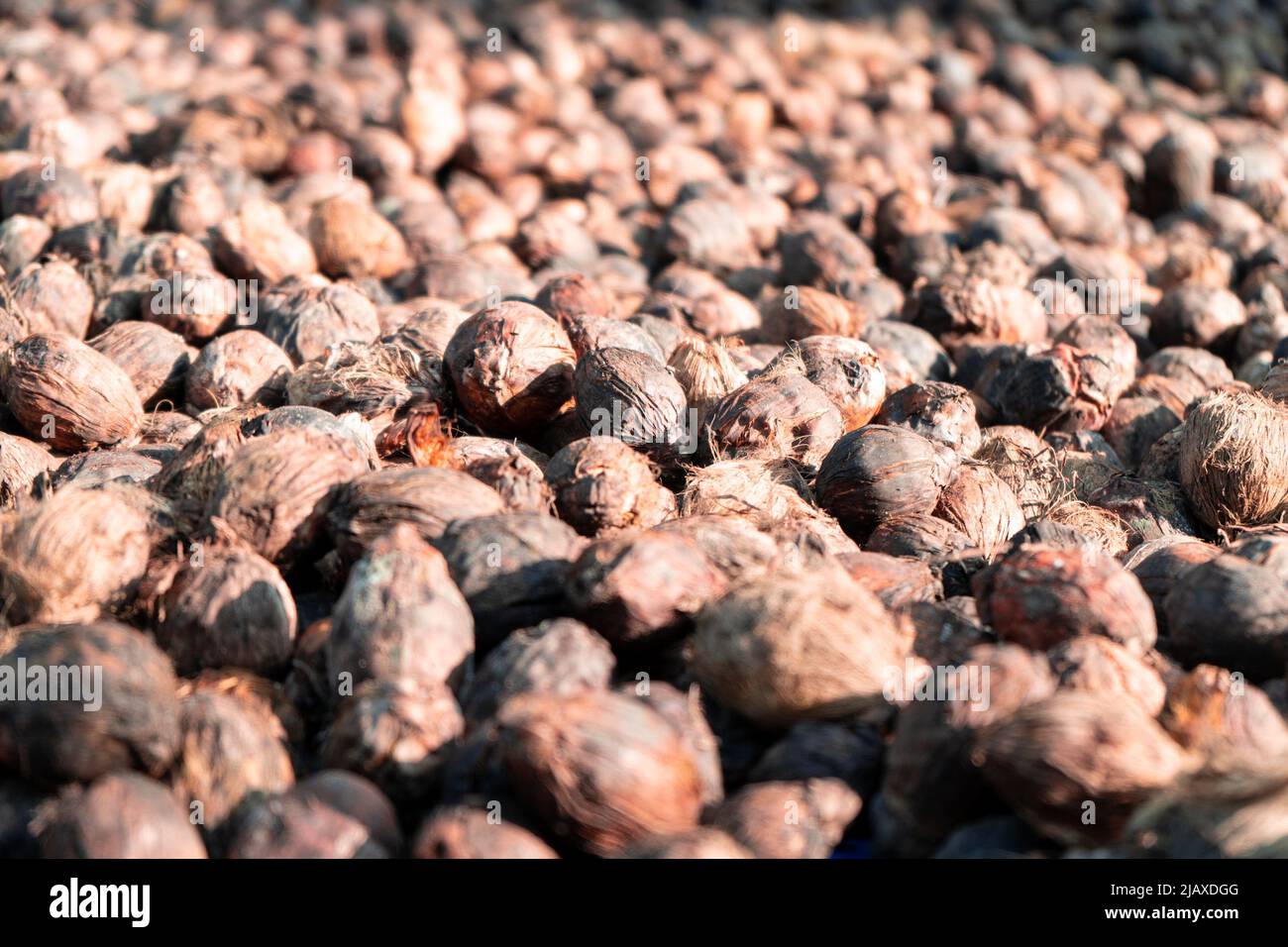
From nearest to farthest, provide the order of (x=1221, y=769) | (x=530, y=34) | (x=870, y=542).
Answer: (x=1221, y=769) → (x=870, y=542) → (x=530, y=34)

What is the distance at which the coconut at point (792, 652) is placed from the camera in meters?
4.05

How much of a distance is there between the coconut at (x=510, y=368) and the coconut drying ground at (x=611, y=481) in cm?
2

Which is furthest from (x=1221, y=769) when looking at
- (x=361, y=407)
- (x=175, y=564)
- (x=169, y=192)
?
(x=169, y=192)

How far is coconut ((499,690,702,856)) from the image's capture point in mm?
3586

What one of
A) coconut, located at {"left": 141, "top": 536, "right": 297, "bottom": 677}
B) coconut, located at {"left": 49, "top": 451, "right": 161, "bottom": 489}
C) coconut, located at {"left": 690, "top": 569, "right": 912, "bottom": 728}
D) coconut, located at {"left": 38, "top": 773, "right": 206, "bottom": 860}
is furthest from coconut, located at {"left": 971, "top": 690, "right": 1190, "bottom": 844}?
coconut, located at {"left": 49, "top": 451, "right": 161, "bottom": 489}

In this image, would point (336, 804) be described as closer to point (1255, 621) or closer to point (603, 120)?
point (1255, 621)

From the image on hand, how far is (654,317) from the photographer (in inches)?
289

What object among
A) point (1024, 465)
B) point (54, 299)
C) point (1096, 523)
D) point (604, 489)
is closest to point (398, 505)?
point (604, 489)

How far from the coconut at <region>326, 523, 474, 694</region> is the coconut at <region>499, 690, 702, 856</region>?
0.57 metres

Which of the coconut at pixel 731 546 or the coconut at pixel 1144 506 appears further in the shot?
the coconut at pixel 1144 506

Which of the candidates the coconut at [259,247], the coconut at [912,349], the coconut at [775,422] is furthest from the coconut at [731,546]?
the coconut at [259,247]

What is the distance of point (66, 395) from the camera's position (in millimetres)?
5922

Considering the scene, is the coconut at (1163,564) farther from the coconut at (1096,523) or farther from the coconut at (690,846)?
the coconut at (690,846)
